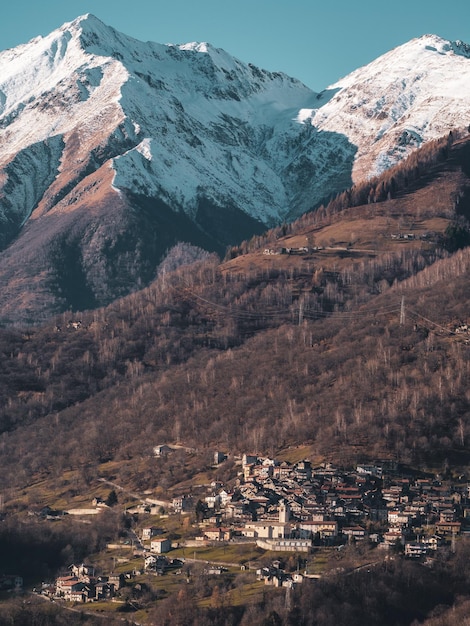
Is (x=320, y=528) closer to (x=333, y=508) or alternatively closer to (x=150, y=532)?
(x=333, y=508)

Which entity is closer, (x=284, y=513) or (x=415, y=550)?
(x=415, y=550)

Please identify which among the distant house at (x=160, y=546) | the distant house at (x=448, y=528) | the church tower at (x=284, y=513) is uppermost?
the church tower at (x=284, y=513)

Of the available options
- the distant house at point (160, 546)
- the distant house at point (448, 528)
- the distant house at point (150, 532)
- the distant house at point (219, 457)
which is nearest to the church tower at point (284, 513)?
the distant house at point (160, 546)

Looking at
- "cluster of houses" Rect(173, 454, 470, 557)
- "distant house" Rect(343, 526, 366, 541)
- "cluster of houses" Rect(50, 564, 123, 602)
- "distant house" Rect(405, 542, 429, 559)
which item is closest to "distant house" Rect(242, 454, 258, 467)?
"cluster of houses" Rect(173, 454, 470, 557)

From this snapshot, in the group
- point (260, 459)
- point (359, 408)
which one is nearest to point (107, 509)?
point (260, 459)

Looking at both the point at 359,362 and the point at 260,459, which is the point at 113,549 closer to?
the point at 260,459

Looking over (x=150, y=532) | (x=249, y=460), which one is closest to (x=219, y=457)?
(x=249, y=460)

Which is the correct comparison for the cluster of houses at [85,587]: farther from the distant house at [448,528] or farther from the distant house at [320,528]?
the distant house at [448,528]

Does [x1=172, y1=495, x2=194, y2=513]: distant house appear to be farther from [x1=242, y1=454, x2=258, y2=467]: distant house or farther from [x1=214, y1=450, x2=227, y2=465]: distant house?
[x1=214, y1=450, x2=227, y2=465]: distant house
